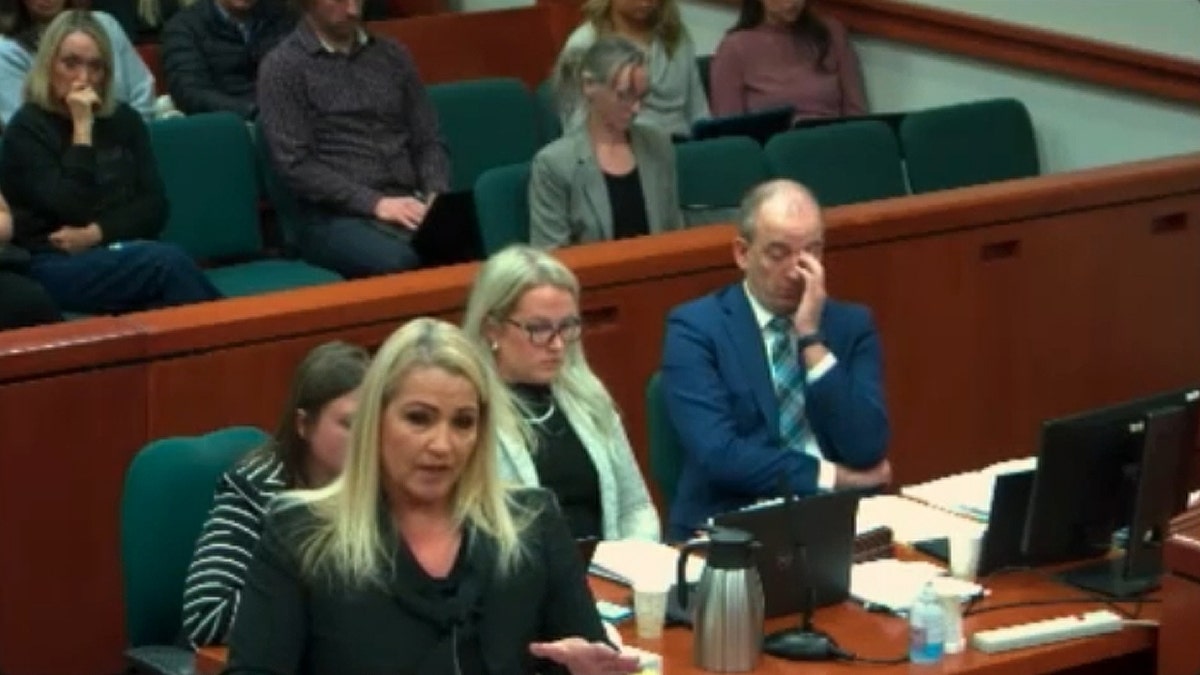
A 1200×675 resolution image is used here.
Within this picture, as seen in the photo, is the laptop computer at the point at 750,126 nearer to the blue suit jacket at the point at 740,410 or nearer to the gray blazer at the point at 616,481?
the blue suit jacket at the point at 740,410

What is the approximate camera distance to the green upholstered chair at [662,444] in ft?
16.2

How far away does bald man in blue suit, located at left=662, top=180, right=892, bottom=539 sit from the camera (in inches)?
191

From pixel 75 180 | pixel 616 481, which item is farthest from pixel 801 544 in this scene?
pixel 75 180

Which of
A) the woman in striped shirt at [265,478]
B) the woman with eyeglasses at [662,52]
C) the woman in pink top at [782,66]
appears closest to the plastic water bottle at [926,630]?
the woman in striped shirt at [265,478]

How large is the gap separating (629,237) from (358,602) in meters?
2.93

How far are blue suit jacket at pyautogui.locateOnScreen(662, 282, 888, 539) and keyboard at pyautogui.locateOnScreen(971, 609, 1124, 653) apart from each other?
81 centimetres

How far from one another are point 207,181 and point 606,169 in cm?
121

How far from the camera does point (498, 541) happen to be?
3.64 m

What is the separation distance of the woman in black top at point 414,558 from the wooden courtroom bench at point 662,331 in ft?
4.83

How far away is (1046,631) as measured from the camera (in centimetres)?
411

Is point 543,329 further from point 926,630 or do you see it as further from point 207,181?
point 207,181

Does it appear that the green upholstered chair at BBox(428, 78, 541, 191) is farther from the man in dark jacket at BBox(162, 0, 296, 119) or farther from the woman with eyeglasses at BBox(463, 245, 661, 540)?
the woman with eyeglasses at BBox(463, 245, 661, 540)

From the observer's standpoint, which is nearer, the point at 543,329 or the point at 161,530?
the point at 161,530

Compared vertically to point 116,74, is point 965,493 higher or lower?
lower
